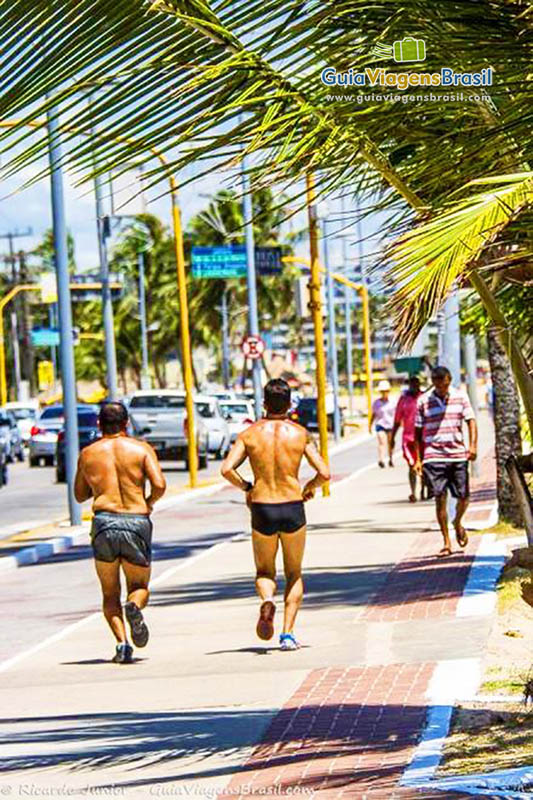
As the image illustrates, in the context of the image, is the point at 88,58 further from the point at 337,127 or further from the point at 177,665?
the point at 177,665

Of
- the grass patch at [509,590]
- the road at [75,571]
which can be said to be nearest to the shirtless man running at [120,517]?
the road at [75,571]

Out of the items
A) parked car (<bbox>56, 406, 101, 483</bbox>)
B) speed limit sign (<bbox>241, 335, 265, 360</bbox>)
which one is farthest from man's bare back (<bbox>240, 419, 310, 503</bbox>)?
parked car (<bbox>56, 406, 101, 483</bbox>)

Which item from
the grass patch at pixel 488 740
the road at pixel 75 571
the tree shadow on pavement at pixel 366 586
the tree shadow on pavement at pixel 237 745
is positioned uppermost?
the grass patch at pixel 488 740

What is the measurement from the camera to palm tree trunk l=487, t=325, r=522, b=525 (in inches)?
723

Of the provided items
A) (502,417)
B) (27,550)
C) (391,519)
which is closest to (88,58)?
(502,417)

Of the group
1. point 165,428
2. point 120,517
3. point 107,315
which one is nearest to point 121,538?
point 120,517

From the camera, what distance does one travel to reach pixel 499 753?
7.46 meters

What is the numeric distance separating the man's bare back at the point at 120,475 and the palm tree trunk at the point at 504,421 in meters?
7.26

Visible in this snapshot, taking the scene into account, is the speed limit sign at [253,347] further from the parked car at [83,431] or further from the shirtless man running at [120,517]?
the shirtless man running at [120,517]

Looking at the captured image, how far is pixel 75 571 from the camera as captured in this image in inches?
762

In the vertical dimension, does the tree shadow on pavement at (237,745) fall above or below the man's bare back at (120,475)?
below

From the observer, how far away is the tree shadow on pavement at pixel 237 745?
745 centimetres

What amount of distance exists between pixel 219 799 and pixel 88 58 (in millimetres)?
3280

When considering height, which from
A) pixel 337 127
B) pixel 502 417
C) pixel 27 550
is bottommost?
pixel 27 550
